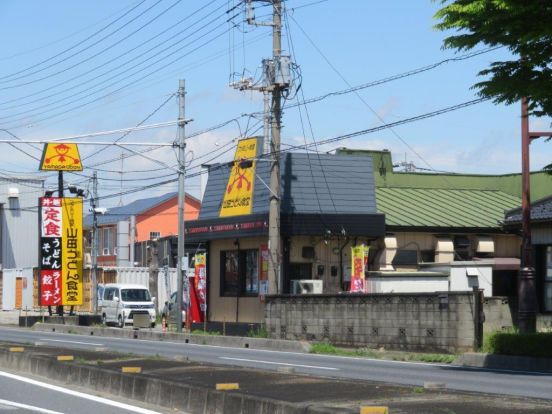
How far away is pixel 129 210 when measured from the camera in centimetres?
8238

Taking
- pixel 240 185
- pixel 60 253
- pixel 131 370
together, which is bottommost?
pixel 131 370

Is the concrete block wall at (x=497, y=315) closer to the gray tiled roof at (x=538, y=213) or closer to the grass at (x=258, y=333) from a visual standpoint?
the gray tiled roof at (x=538, y=213)

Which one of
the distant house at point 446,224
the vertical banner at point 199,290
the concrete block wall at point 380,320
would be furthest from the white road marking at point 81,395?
the vertical banner at point 199,290

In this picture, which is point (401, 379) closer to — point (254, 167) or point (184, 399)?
point (184, 399)

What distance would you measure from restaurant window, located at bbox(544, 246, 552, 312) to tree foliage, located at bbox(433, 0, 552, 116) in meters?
11.7

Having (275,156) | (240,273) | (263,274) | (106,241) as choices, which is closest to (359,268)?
(263,274)

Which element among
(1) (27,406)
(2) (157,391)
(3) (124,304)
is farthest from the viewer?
(3) (124,304)

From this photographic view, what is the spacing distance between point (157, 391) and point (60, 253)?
34.7 metres

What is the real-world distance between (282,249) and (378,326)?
8.33 metres

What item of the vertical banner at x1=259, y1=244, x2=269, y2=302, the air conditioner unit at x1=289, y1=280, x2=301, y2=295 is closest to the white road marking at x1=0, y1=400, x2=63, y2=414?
the air conditioner unit at x1=289, y1=280, x2=301, y2=295

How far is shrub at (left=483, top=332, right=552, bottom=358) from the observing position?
21.5 meters

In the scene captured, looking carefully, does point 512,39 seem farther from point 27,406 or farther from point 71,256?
point 71,256

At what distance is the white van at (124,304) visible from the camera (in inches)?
1764

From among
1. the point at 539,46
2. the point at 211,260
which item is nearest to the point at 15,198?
the point at 211,260
